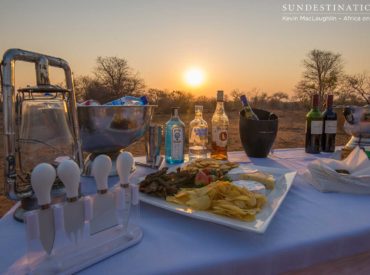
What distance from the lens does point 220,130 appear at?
99 cm

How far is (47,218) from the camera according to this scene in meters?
0.33

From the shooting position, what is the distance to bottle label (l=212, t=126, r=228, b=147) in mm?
989

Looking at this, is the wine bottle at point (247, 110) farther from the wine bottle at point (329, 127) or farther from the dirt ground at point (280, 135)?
the dirt ground at point (280, 135)

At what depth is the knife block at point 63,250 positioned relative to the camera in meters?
0.33

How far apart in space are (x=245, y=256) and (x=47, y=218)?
0.85ft

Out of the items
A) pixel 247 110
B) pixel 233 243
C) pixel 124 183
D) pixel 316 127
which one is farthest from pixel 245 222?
pixel 316 127

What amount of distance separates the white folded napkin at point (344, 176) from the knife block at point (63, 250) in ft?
1.57

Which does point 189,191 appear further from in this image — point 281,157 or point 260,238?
point 281,157

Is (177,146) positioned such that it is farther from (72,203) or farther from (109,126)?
(72,203)

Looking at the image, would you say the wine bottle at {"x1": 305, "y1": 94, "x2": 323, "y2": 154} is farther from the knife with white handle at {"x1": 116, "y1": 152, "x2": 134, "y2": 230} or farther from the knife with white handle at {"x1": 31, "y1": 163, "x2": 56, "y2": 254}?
the knife with white handle at {"x1": 31, "y1": 163, "x2": 56, "y2": 254}

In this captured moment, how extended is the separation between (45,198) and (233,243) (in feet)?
0.86

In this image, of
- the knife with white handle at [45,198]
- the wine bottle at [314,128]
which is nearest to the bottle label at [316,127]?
the wine bottle at [314,128]

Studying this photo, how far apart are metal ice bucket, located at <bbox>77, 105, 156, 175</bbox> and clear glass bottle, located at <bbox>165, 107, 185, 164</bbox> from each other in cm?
15

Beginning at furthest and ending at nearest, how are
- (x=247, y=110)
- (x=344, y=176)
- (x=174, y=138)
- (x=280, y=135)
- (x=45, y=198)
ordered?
(x=280, y=135)
(x=247, y=110)
(x=174, y=138)
(x=344, y=176)
(x=45, y=198)
